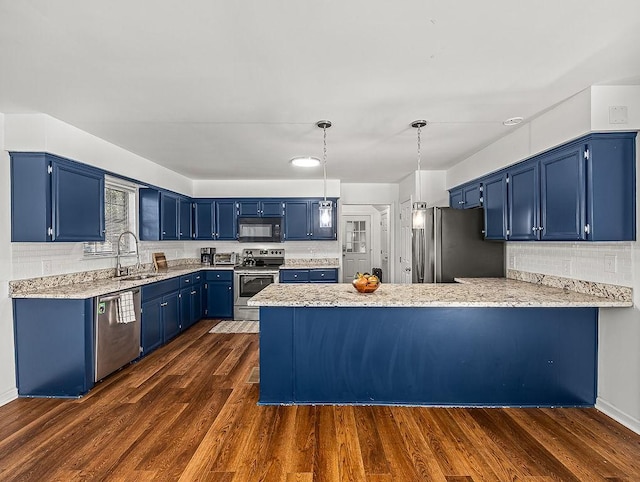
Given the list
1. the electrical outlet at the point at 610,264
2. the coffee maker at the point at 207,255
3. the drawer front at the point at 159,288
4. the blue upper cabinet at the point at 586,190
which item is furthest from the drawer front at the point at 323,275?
the electrical outlet at the point at 610,264

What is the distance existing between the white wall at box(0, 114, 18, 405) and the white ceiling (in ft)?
1.80

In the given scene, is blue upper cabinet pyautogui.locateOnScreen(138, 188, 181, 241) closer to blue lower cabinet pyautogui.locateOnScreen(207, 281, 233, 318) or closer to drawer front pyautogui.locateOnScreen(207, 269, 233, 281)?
drawer front pyautogui.locateOnScreen(207, 269, 233, 281)

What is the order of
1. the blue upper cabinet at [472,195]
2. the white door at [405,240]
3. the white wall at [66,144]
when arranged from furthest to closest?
the white door at [405,240], the blue upper cabinet at [472,195], the white wall at [66,144]

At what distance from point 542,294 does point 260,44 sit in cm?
283

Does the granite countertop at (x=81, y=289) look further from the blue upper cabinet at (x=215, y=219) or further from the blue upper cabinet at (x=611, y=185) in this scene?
the blue upper cabinet at (x=611, y=185)

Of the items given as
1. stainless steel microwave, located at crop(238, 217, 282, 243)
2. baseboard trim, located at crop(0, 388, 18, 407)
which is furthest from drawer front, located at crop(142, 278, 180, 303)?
stainless steel microwave, located at crop(238, 217, 282, 243)

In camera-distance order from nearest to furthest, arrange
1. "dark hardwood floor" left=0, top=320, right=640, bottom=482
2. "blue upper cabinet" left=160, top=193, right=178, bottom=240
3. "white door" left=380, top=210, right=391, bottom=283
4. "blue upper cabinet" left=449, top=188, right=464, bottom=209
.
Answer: "dark hardwood floor" left=0, top=320, right=640, bottom=482, "blue upper cabinet" left=449, top=188, right=464, bottom=209, "blue upper cabinet" left=160, top=193, right=178, bottom=240, "white door" left=380, top=210, right=391, bottom=283

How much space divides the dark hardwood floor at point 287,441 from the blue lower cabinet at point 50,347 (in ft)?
0.41

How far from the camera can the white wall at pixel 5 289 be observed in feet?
9.43

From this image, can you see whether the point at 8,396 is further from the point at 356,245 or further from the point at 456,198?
the point at 356,245

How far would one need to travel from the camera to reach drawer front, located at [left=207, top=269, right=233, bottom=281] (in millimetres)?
5672

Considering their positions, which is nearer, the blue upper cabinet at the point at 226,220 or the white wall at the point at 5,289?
the white wall at the point at 5,289

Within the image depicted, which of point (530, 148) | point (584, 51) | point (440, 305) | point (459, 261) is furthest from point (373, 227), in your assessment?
point (584, 51)

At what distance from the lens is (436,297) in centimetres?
271
